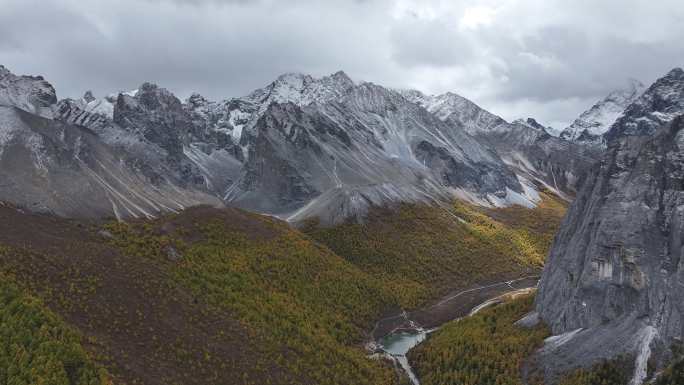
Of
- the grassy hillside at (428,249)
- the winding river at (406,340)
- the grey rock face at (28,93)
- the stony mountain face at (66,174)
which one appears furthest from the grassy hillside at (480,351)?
the grey rock face at (28,93)

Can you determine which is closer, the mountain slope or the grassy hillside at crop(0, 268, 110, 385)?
the grassy hillside at crop(0, 268, 110, 385)

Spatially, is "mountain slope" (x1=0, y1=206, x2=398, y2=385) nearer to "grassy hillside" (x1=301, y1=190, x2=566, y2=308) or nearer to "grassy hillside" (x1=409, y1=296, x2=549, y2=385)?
"grassy hillside" (x1=409, y1=296, x2=549, y2=385)

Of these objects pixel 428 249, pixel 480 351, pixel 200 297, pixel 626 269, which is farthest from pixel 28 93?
pixel 626 269

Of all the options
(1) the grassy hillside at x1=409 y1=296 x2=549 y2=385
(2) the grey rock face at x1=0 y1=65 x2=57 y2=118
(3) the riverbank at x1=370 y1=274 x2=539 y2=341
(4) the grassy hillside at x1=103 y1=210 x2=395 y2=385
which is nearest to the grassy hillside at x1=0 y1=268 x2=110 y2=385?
(4) the grassy hillside at x1=103 y1=210 x2=395 y2=385

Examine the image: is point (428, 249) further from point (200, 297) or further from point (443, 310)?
point (200, 297)

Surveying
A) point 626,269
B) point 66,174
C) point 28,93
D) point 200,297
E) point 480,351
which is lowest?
point 480,351
